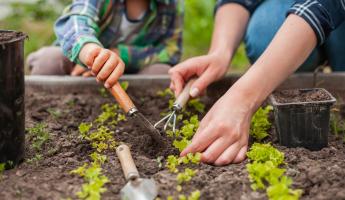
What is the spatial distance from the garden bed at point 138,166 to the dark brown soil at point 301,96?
18 cm

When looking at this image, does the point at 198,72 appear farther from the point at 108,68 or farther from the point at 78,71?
the point at 78,71

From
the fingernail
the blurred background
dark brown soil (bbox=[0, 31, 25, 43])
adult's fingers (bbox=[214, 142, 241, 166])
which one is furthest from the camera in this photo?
the blurred background

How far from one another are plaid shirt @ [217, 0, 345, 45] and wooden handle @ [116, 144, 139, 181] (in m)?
0.95

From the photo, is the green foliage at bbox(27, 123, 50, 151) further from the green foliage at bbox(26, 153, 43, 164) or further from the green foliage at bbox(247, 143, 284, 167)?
the green foliage at bbox(247, 143, 284, 167)

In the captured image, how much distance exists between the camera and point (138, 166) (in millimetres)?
2152

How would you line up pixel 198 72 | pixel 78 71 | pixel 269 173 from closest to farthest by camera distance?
1. pixel 269 173
2. pixel 198 72
3. pixel 78 71

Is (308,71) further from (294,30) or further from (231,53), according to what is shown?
(294,30)

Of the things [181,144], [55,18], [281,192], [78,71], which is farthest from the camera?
[55,18]

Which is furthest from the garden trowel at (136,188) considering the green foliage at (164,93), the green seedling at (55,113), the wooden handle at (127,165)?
the green foliage at (164,93)

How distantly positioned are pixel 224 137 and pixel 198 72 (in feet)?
2.01

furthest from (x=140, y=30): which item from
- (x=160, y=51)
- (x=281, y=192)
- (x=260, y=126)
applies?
(x=281, y=192)

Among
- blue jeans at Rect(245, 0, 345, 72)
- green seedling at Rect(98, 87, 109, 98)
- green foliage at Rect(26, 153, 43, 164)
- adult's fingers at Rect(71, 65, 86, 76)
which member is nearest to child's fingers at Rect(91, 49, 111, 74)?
green foliage at Rect(26, 153, 43, 164)

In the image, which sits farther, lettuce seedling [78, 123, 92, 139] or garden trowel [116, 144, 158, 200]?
lettuce seedling [78, 123, 92, 139]

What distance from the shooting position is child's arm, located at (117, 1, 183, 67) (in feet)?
11.0
